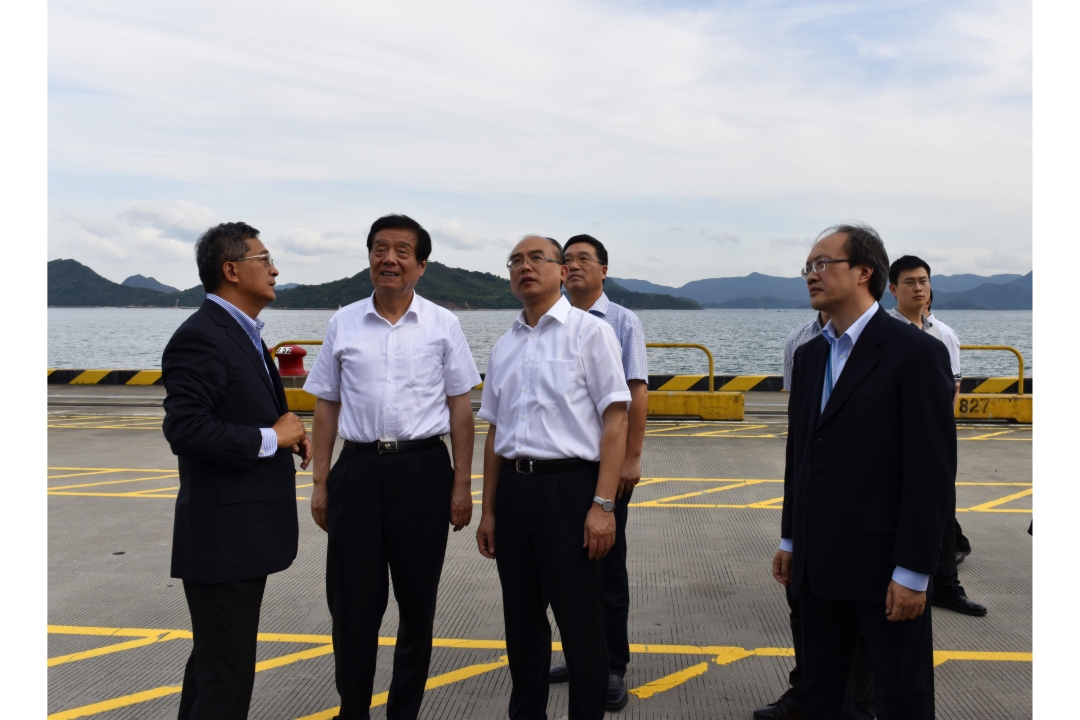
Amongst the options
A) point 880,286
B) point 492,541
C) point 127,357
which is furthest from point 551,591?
point 127,357

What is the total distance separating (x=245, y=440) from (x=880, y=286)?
2.21 metres

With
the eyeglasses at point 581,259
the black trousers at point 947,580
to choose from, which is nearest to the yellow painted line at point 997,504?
the black trousers at point 947,580

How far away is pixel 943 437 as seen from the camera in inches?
93.2

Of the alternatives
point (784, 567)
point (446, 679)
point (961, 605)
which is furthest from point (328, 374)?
point (961, 605)

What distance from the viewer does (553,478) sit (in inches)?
115

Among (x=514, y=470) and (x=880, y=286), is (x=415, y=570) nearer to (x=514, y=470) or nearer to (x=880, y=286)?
(x=514, y=470)

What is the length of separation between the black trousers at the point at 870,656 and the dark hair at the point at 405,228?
2046mm

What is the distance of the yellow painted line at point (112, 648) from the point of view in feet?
13.1

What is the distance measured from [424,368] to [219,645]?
1294mm

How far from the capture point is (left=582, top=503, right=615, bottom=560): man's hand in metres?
Answer: 2.87

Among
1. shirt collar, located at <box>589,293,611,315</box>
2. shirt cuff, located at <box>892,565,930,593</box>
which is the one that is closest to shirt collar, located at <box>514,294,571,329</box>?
shirt collar, located at <box>589,293,611,315</box>

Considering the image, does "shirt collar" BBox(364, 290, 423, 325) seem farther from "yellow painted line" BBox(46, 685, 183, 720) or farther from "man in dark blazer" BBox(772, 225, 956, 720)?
"yellow painted line" BBox(46, 685, 183, 720)

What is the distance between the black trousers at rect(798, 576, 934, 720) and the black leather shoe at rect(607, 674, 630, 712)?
983 millimetres

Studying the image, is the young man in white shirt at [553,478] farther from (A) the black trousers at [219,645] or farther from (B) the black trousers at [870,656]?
(A) the black trousers at [219,645]
